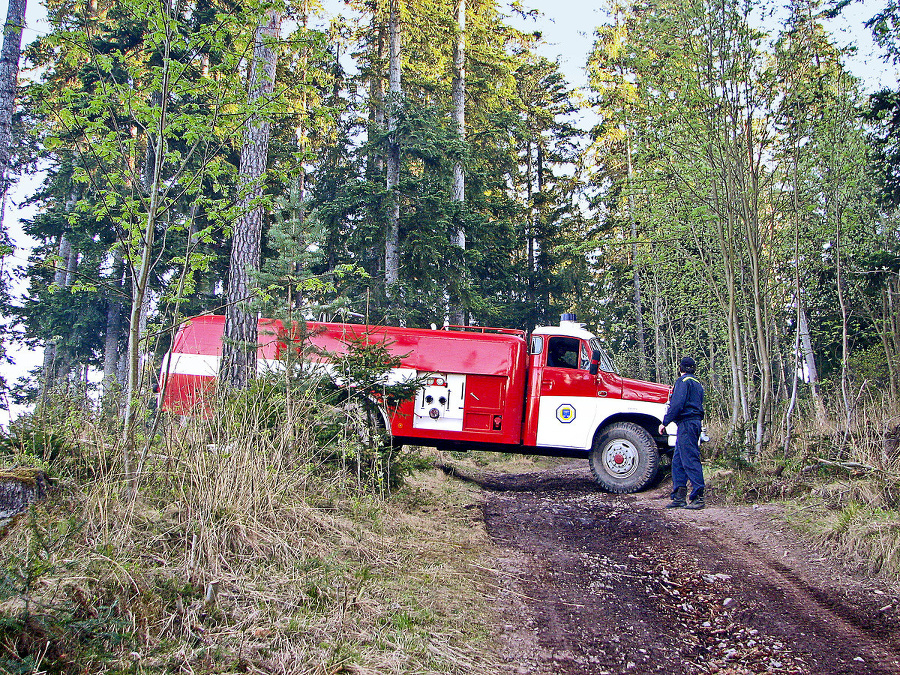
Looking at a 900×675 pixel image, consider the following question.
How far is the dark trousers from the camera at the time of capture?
7602 millimetres

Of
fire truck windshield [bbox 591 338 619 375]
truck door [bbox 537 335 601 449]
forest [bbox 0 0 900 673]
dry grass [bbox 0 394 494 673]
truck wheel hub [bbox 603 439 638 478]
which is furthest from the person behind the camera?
fire truck windshield [bbox 591 338 619 375]

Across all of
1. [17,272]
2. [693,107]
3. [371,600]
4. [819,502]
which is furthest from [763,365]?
[17,272]

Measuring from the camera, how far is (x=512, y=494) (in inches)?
370

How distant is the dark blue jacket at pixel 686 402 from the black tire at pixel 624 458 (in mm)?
1380

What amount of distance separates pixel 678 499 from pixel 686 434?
85 centimetres

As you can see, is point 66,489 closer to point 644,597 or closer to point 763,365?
point 644,597

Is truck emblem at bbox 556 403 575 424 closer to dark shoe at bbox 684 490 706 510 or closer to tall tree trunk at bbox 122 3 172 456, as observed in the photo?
dark shoe at bbox 684 490 706 510

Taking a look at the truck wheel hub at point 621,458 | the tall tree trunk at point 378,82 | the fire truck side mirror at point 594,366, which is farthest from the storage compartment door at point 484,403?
the tall tree trunk at point 378,82

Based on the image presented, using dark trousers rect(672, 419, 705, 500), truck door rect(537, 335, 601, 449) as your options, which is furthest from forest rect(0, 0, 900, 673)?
truck door rect(537, 335, 601, 449)

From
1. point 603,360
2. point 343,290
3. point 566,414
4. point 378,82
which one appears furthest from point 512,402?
point 378,82

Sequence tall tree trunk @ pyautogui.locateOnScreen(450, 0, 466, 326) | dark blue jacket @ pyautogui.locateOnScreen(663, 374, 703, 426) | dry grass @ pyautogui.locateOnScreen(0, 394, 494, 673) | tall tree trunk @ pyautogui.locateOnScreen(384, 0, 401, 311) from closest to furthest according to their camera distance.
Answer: dry grass @ pyautogui.locateOnScreen(0, 394, 494, 673) < dark blue jacket @ pyautogui.locateOnScreen(663, 374, 703, 426) < tall tree trunk @ pyautogui.locateOnScreen(384, 0, 401, 311) < tall tree trunk @ pyautogui.locateOnScreen(450, 0, 466, 326)

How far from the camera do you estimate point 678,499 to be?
7.59m

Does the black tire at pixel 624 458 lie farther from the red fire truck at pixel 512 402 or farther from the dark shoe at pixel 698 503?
the dark shoe at pixel 698 503

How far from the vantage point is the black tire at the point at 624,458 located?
9.03 metres
